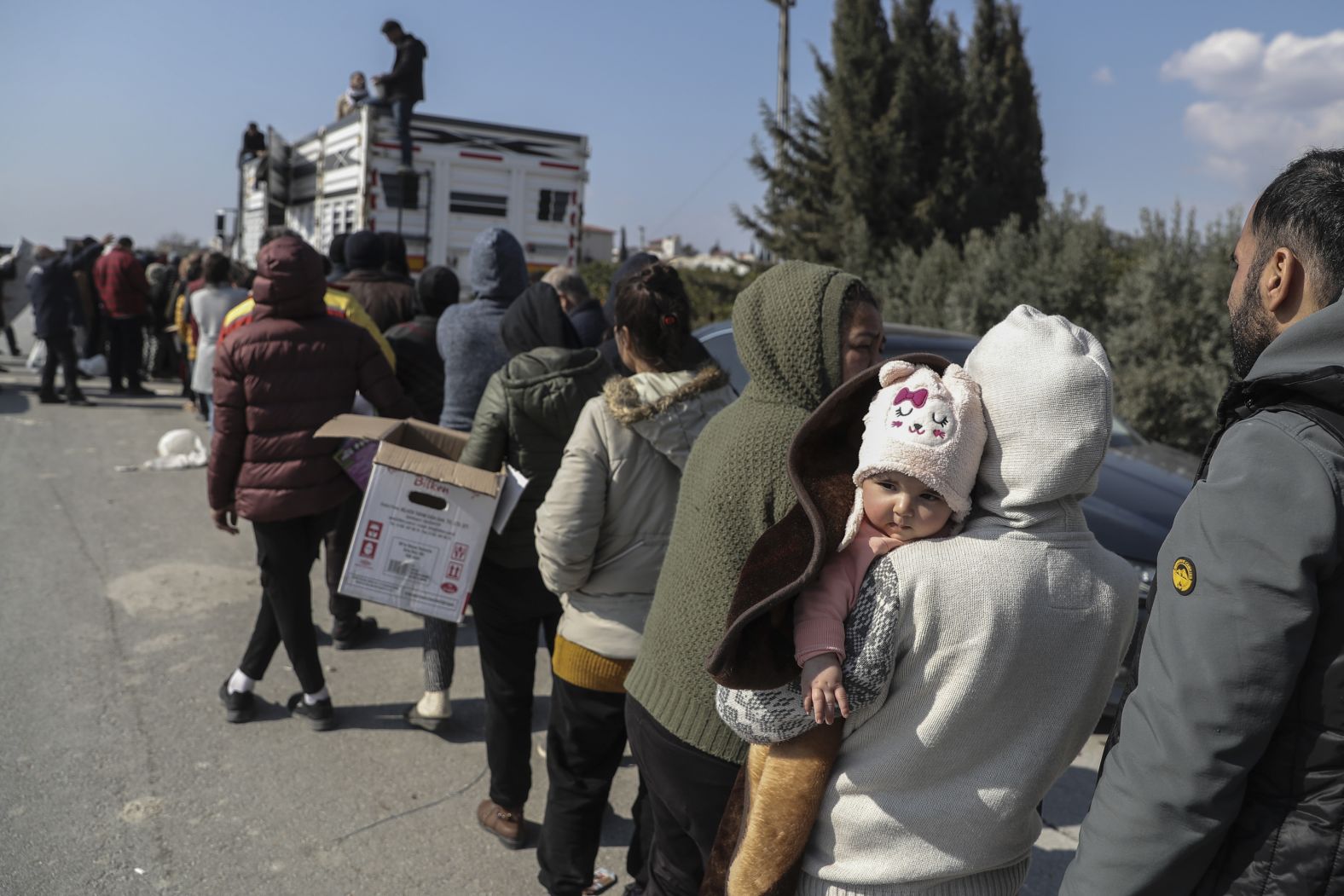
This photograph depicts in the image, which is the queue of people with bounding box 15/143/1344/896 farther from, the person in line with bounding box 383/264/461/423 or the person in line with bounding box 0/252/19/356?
the person in line with bounding box 0/252/19/356

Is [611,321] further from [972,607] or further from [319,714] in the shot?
[972,607]

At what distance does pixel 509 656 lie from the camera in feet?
11.6

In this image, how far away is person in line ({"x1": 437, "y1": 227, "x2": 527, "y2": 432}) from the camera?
4.38 meters

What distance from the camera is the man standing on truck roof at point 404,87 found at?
412 inches

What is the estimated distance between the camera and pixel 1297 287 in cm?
158

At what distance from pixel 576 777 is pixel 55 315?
11.6m

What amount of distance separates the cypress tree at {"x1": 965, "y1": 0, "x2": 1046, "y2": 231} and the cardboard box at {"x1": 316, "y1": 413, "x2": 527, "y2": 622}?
17.4 meters

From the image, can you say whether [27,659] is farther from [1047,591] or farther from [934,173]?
[934,173]

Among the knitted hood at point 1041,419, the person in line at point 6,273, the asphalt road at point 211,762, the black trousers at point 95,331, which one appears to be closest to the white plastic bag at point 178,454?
the asphalt road at point 211,762

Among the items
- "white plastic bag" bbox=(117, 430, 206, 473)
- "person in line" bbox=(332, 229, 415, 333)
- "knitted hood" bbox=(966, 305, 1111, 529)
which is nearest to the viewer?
"knitted hood" bbox=(966, 305, 1111, 529)

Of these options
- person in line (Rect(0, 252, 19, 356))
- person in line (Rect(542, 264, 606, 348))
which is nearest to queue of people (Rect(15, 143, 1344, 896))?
person in line (Rect(542, 264, 606, 348))

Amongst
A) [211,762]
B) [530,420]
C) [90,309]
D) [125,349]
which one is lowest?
[211,762]

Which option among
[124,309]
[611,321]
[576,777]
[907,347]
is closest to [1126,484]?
[907,347]

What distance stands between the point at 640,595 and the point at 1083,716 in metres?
1.48
